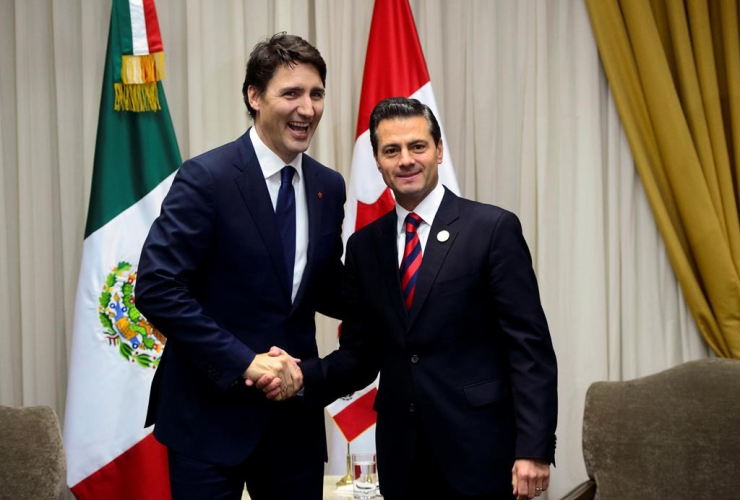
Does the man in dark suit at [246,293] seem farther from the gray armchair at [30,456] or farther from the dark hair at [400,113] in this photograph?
the gray armchair at [30,456]

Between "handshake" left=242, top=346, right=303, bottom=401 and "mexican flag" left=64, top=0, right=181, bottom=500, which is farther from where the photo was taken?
"mexican flag" left=64, top=0, right=181, bottom=500

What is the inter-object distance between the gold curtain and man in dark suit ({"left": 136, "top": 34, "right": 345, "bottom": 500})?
1.83 m

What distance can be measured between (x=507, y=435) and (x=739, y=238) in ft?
6.56

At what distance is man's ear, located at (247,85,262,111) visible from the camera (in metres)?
2.49

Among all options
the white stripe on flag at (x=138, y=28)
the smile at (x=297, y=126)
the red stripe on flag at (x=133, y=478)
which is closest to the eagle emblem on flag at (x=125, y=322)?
the red stripe on flag at (x=133, y=478)

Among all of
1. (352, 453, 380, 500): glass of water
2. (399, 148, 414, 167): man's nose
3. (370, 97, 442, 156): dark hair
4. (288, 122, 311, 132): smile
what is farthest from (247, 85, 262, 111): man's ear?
(352, 453, 380, 500): glass of water

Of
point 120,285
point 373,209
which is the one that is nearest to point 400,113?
point 373,209

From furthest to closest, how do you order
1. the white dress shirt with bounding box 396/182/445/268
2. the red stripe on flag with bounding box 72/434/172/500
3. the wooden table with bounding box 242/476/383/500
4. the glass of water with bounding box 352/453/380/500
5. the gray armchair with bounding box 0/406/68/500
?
the red stripe on flag with bounding box 72/434/172/500 < the wooden table with bounding box 242/476/383/500 < the glass of water with bounding box 352/453/380/500 < the gray armchair with bounding box 0/406/68/500 < the white dress shirt with bounding box 396/182/445/268

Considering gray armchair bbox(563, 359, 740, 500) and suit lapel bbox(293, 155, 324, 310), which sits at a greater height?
suit lapel bbox(293, 155, 324, 310)


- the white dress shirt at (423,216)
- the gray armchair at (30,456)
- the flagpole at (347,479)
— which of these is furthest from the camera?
the flagpole at (347,479)

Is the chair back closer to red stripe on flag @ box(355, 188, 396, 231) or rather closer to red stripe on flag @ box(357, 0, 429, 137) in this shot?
red stripe on flag @ box(355, 188, 396, 231)

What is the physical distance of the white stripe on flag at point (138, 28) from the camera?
352 cm

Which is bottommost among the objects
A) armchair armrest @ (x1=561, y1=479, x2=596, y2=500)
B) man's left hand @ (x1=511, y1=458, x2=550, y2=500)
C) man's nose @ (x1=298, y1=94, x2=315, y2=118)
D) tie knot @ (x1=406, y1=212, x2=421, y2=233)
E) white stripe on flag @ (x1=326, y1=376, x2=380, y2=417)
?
armchair armrest @ (x1=561, y1=479, x2=596, y2=500)

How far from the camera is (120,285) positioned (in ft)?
11.8
